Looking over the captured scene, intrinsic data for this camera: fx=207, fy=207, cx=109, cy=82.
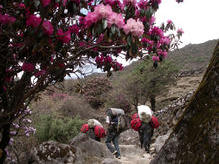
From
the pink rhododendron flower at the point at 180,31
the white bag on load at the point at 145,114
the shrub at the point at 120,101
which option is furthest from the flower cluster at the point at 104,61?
the shrub at the point at 120,101

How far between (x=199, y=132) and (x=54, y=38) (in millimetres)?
1289

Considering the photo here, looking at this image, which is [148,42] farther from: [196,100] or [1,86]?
[1,86]

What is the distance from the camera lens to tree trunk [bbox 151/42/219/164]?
133cm

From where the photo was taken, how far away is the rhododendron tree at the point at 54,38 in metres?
1.63

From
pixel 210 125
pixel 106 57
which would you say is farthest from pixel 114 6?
pixel 210 125

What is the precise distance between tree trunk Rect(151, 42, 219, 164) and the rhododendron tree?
659 mm

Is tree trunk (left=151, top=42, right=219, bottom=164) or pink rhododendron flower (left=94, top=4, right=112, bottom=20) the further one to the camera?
pink rhododendron flower (left=94, top=4, right=112, bottom=20)

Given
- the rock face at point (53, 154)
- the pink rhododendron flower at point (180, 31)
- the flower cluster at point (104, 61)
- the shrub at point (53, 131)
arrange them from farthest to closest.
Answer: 1. the shrub at point (53, 131)
2. the pink rhododendron flower at point (180, 31)
3. the rock face at point (53, 154)
4. the flower cluster at point (104, 61)

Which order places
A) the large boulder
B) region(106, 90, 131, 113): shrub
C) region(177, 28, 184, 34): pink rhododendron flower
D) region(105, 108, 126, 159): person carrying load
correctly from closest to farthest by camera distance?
1. region(177, 28, 184, 34): pink rhododendron flower
2. the large boulder
3. region(105, 108, 126, 159): person carrying load
4. region(106, 90, 131, 113): shrub

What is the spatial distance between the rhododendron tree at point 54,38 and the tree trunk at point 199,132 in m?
0.66

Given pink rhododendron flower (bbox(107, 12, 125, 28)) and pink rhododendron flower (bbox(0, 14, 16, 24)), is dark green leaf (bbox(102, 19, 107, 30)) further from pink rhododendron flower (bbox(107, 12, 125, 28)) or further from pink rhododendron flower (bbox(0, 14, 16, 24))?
pink rhododendron flower (bbox(0, 14, 16, 24))

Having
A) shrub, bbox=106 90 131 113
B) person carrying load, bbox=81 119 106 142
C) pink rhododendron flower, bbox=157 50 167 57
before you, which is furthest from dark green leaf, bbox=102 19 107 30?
shrub, bbox=106 90 131 113

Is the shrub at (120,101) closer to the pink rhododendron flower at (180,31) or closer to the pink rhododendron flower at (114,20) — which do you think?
the pink rhododendron flower at (180,31)

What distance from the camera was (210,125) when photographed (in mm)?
1369
